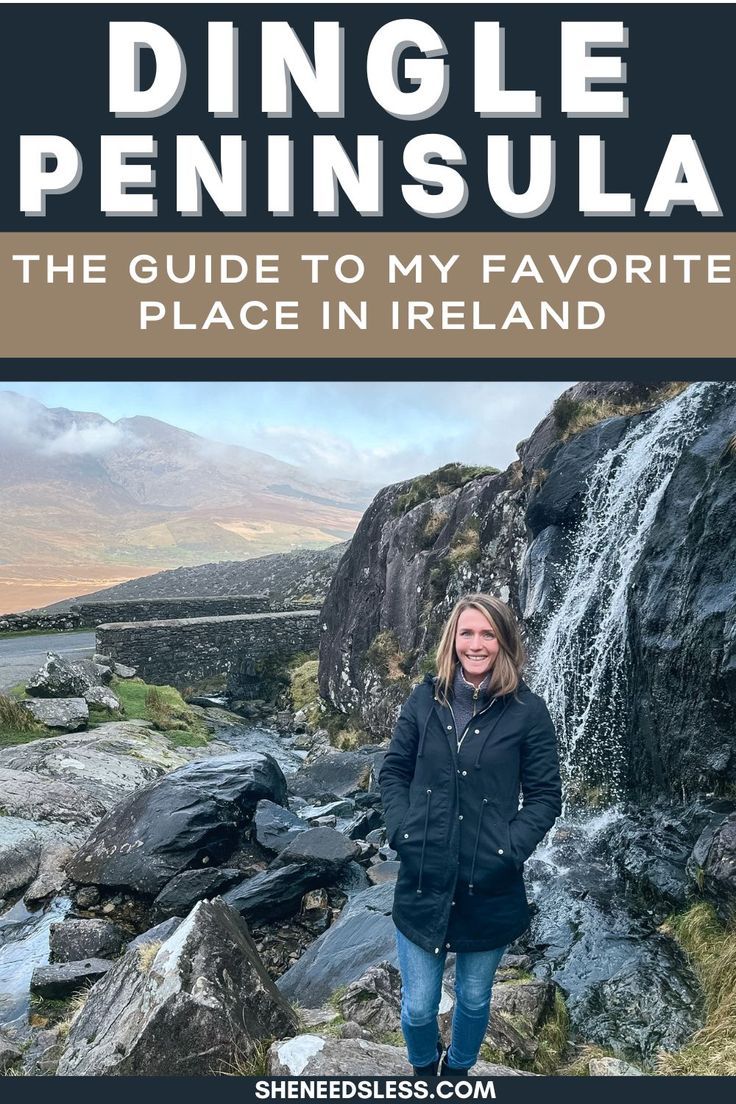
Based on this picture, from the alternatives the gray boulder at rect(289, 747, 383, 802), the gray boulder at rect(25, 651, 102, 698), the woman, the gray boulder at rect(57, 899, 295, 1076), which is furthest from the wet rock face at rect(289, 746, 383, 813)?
the woman

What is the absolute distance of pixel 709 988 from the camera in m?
6.91

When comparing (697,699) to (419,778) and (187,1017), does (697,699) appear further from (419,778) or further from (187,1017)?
(187,1017)

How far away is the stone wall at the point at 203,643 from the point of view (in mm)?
28938

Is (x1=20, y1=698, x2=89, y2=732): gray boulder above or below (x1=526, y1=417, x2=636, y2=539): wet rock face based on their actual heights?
below

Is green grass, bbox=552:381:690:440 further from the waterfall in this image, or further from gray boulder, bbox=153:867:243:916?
gray boulder, bbox=153:867:243:916

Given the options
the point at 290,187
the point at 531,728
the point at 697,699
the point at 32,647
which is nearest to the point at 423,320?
the point at 290,187

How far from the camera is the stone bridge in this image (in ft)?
95.1

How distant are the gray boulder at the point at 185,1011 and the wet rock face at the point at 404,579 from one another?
12248 millimetres

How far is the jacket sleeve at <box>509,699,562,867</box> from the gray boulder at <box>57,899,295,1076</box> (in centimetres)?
264

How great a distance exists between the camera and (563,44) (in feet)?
31.4

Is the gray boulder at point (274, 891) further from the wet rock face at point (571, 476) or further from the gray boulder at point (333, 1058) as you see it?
the wet rock face at point (571, 476)

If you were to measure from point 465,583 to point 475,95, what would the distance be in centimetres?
1098

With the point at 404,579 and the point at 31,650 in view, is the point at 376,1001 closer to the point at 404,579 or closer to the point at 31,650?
the point at 404,579

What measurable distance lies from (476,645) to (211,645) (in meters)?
27.3
